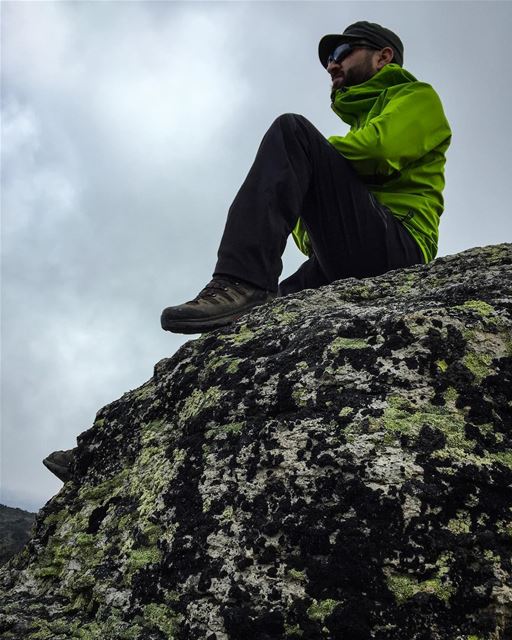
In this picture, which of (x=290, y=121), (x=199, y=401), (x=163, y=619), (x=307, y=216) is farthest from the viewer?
(x=307, y=216)

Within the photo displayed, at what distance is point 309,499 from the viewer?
5.89 ft

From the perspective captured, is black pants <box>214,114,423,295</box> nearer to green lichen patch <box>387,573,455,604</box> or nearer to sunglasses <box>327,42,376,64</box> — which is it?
sunglasses <box>327,42,376,64</box>

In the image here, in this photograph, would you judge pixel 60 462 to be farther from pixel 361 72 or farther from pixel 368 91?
pixel 361 72

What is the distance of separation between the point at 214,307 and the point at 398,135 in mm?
1876

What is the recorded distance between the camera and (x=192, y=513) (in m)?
1.94

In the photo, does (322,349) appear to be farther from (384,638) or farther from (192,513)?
(384,638)

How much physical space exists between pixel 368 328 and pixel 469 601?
3.72 ft

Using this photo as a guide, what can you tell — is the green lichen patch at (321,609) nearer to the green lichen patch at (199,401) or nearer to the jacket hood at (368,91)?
the green lichen patch at (199,401)

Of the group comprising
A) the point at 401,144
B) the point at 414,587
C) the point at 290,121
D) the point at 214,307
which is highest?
the point at 401,144

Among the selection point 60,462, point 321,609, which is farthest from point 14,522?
point 321,609

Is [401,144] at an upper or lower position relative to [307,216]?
upper

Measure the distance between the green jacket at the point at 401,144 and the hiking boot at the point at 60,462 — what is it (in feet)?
8.76

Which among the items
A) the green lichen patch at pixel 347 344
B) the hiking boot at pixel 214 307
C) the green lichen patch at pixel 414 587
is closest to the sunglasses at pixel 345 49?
the hiking boot at pixel 214 307

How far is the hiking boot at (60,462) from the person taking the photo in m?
3.10
